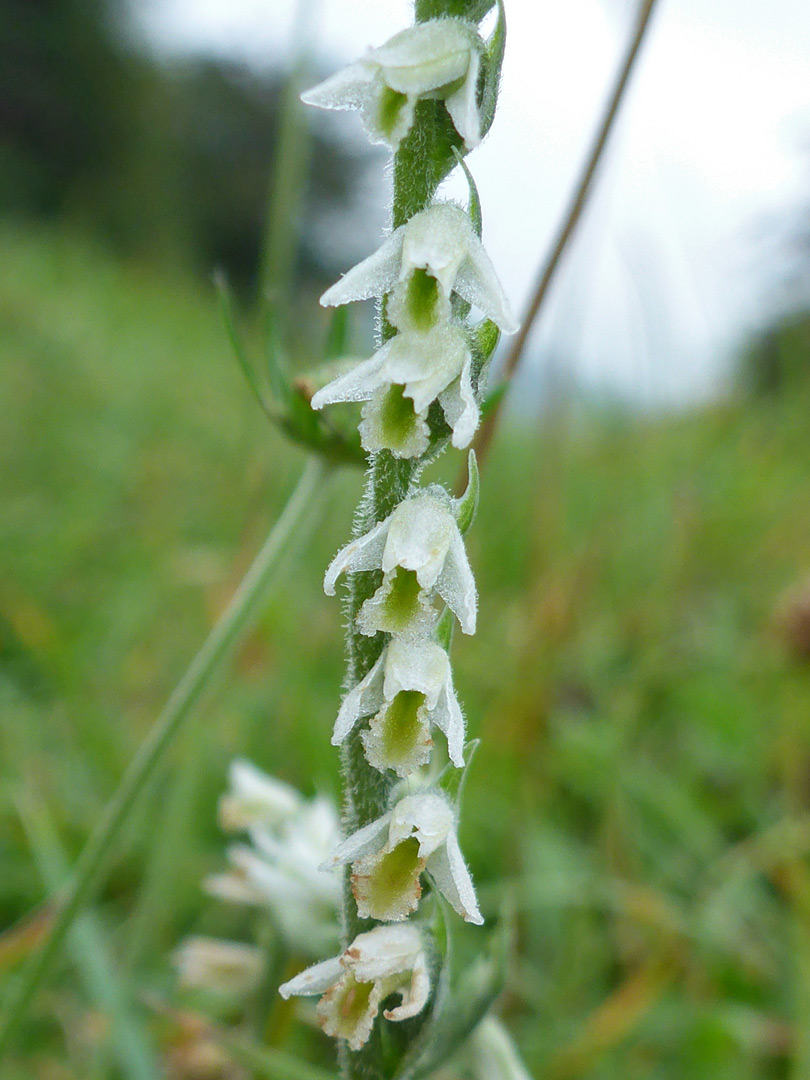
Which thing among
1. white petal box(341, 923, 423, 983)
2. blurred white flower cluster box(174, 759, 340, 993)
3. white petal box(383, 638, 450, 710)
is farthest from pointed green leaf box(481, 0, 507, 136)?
blurred white flower cluster box(174, 759, 340, 993)

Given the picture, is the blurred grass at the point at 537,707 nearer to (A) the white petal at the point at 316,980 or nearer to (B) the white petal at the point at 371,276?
(A) the white petal at the point at 316,980

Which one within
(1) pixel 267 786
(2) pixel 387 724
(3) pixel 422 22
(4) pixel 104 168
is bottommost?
(4) pixel 104 168

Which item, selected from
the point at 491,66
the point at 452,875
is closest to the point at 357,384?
the point at 491,66

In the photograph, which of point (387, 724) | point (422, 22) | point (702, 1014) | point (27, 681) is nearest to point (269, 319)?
point (422, 22)

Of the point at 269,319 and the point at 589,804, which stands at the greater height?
the point at 269,319

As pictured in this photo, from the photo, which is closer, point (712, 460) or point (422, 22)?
point (422, 22)

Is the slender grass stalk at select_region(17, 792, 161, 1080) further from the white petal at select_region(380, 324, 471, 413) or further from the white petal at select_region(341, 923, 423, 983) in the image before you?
the white petal at select_region(380, 324, 471, 413)

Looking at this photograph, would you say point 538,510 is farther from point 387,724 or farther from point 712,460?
point 387,724
